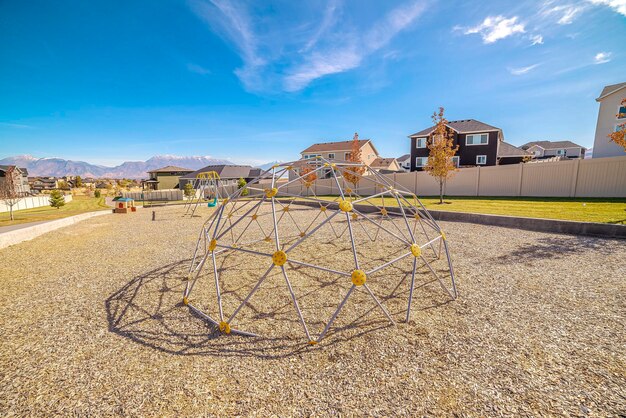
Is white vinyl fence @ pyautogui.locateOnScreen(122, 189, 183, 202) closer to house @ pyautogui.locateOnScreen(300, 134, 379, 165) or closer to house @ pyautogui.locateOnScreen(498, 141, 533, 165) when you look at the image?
house @ pyautogui.locateOnScreen(300, 134, 379, 165)

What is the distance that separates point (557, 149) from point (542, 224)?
74.2 meters

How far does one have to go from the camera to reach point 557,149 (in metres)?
62.6

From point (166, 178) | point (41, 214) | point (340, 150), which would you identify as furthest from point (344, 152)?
point (166, 178)

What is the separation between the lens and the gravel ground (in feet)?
9.89

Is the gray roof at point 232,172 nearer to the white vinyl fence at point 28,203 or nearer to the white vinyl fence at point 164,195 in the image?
the white vinyl fence at point 164,195

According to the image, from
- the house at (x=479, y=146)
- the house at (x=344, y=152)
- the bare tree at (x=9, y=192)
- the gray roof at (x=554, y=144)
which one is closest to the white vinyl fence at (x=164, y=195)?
the bare tree at (x=9, y=192)

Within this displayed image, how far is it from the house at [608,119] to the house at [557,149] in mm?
42887

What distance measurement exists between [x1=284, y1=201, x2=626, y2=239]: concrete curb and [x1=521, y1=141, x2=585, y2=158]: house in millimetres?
65274

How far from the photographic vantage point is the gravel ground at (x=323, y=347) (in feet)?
9.89

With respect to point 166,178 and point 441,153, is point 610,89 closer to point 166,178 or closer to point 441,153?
point 441,153

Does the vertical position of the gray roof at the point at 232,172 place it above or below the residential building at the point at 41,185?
above

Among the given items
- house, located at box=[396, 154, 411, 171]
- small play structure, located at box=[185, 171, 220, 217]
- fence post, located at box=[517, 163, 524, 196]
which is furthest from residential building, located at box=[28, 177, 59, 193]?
house, located at box=[396, 154, 411, 171]

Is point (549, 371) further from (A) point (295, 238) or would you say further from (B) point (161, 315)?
(A) point (295, 238)

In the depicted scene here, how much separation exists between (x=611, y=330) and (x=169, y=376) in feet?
22.9
